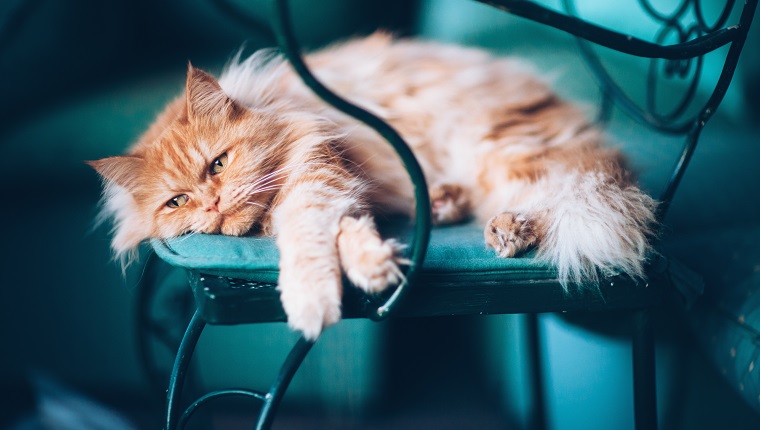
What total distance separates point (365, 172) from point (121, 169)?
428mm

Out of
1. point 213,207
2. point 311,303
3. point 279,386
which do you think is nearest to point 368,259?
point 311,303

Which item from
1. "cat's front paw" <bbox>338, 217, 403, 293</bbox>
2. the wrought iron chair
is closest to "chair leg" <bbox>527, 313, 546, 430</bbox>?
the wrought iron chair

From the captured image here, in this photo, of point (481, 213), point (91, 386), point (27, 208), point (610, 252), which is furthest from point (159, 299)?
point (610, 252)

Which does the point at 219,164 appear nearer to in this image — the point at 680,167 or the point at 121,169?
the point at 121,169

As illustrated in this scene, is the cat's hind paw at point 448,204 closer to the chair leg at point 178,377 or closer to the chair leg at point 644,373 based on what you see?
the chair leg at point 644,373

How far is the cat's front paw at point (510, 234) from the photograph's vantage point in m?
0.82

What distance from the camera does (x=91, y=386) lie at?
1.69 metres

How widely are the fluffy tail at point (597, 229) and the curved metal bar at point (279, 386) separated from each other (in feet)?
1.20

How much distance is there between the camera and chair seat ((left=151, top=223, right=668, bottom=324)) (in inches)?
29.1

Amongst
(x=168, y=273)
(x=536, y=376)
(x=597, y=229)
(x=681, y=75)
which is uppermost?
(x=681, y=75)

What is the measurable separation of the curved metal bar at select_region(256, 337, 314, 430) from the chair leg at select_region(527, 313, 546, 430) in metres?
0.88

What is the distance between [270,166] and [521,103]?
0.60m

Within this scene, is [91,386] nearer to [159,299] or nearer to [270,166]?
[159,299]

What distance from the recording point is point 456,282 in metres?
0.78
